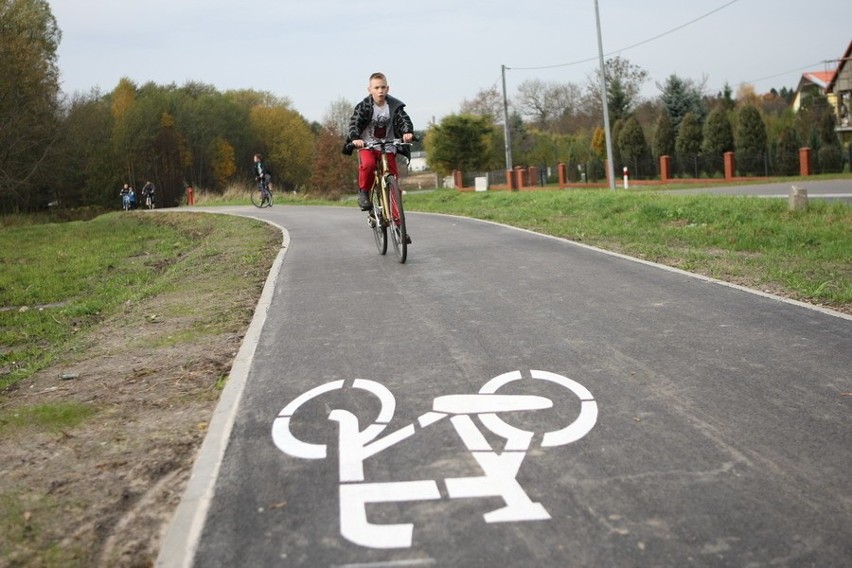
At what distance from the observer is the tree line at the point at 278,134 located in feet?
146

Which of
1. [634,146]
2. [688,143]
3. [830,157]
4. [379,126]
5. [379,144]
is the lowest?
[830,157]

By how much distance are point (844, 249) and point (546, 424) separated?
837 centimetres

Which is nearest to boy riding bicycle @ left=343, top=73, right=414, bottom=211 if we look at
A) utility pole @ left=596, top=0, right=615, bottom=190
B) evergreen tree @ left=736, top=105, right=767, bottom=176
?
utility pole @ left=596, top=0, right=615, bottom=190

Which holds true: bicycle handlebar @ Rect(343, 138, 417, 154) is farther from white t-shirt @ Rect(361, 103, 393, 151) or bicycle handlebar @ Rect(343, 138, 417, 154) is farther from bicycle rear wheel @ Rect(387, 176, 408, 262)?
bicycle rear wheel @ Rect(387, 176, 408, 262)

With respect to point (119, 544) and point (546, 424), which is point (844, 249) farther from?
point (119, 544)

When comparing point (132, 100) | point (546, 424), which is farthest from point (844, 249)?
point (132, 100)

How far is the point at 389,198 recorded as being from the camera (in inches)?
436

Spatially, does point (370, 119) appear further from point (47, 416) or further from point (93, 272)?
point (93, 272)

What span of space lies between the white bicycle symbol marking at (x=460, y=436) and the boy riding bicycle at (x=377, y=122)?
5.75 meters

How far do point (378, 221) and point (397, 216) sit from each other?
97 cm

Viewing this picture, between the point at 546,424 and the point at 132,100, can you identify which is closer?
the point at 546,424

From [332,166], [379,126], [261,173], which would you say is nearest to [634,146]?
[332,166]

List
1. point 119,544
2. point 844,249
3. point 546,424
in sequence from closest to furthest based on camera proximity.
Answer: point 119,544
point 546,424
point 844,249

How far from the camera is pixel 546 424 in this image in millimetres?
4754
